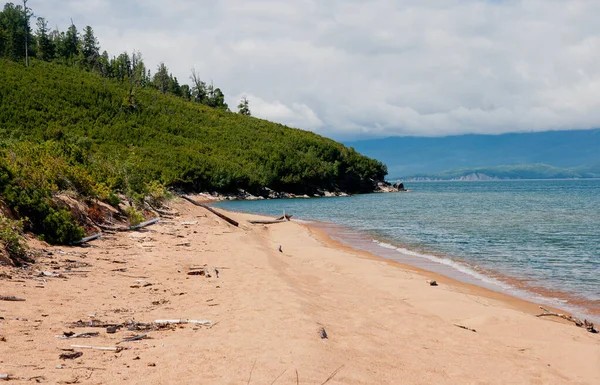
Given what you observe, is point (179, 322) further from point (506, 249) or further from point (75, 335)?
point (506, 249)

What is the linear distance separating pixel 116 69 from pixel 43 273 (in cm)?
11872

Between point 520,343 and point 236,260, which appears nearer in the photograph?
point 520,343

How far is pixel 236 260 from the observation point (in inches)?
561

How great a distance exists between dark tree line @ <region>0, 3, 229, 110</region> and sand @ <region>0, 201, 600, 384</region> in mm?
101014

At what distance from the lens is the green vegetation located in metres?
65.4

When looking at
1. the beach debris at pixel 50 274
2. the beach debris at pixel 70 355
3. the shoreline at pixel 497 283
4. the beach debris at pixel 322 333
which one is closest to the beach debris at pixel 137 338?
the beach debris at pixel 70 355

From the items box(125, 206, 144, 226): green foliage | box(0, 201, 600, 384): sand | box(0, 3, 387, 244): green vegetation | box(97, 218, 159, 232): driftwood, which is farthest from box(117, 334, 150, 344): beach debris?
box(0, 3, 387, 244): green vegetation

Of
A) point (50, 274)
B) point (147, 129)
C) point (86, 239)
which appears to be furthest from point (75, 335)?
point (147, 129)

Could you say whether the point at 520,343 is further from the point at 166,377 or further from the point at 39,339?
the point at 39,339

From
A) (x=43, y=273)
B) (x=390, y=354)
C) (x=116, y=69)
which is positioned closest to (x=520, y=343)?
(x=390, y=354)

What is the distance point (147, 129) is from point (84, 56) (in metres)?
44.0

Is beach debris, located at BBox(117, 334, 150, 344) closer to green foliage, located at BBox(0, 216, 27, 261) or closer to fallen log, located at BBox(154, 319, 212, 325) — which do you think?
fallen log, located at BBox(154, 319, 212, 325)

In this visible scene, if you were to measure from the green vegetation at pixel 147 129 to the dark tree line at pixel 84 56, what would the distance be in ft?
0.94

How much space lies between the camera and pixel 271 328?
7.15 metres
